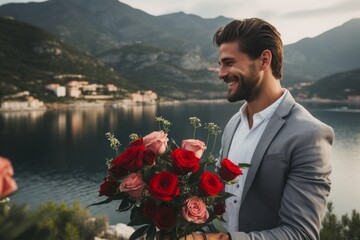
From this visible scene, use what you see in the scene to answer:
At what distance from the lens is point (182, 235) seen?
194cm

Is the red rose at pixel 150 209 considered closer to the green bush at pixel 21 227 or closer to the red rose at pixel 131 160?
the red rose at pixel 131 160

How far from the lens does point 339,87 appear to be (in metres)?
171

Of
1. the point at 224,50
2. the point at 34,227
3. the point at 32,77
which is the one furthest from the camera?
the point at 32,77

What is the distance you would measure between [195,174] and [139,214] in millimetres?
421

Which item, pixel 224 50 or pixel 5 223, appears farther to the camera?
pixel 224 50

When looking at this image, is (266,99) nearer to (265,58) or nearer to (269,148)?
(265,58)

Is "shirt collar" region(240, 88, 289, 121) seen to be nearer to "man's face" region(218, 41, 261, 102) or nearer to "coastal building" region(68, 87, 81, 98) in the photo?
"man's face" region(218, 41, 261, 102)

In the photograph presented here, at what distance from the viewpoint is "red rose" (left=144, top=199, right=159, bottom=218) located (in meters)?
1.93

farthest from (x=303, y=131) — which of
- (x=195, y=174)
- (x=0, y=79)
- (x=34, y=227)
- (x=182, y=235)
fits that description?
(x=0, y=79)

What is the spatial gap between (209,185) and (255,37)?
4.20 feet

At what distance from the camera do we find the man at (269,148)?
2131 millimetres

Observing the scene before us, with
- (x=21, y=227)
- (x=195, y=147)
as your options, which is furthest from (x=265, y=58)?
(x=21, y=227)

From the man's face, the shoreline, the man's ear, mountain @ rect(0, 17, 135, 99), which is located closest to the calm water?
the man's face

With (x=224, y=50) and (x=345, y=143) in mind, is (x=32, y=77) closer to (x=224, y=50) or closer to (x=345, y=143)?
(x=345, y=143)
